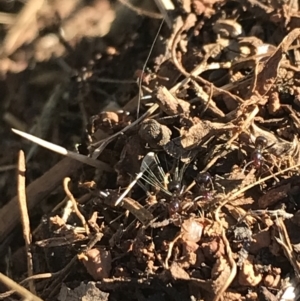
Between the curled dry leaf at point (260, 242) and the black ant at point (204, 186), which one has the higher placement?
the black ant at point (204, 186)

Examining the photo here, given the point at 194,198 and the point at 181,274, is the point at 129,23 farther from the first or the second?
the point at 181,274

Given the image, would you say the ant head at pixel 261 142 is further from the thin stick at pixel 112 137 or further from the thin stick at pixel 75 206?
the thin stick at pixel 75 206

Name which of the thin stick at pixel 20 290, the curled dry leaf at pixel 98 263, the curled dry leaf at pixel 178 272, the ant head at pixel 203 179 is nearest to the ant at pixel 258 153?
the ant head at pixel 203 179

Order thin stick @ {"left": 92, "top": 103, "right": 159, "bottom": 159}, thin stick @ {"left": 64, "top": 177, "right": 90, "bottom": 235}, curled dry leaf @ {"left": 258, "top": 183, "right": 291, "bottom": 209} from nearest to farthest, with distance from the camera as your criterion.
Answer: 1. curled dry leaf @ {"left": 258, "top": 183, "right": 291, "bottom": 209}
2. thin stick @ {"left": 64, "top": 177, "right": 90, "bottom": 235}
3. thin stick @ {"left": 92, "top": 103, "right": 159, "bottom": 159}

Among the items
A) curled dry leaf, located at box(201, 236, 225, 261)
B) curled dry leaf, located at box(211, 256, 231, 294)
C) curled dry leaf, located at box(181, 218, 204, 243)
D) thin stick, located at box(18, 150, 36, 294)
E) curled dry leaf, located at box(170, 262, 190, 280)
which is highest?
curled dry leaf, located at box(181, 218, 204, 243)

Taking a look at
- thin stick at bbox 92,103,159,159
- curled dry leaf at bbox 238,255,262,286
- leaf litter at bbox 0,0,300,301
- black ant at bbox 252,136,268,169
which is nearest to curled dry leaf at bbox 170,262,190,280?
leaf litter at bbox 0,0,300,301

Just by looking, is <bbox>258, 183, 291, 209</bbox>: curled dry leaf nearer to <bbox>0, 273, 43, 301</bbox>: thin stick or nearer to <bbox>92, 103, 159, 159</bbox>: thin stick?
<bbox>92, 103, 159, 159</bbox>: thin stick
